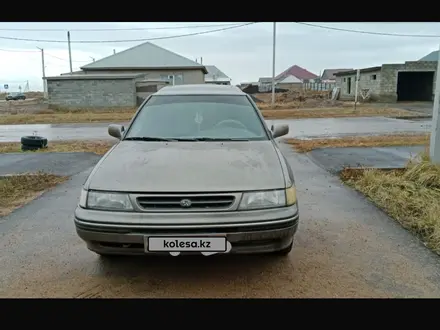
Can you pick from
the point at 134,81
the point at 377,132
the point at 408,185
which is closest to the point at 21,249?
the point at 408,185

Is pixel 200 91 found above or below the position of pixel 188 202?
above

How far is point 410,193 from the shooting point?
5.42 m

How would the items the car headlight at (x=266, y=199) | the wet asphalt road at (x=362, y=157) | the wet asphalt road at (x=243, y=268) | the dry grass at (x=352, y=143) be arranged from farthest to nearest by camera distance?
the dry grass at (x=352, y=143), the wet asphalt road at (x=362, y=157), the wet asphalt road at (x=243, y=268), the car headlight at (x=266, y=199)

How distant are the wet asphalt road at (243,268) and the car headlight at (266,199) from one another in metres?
0.73

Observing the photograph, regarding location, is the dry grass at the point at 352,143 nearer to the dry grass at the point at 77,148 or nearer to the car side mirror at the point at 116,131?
the dry grass at the point at 77,148

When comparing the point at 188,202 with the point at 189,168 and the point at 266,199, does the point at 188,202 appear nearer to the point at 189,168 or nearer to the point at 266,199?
the point at 189,168

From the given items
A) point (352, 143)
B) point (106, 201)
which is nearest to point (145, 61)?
point (352, 143)

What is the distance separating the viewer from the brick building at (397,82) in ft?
107

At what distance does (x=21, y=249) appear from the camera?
3871 millimetres

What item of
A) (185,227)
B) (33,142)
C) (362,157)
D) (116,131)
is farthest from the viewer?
(33,142)

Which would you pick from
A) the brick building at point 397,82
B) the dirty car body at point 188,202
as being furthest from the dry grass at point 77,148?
the brick building at point 397,82

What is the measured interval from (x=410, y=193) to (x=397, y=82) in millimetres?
32129
